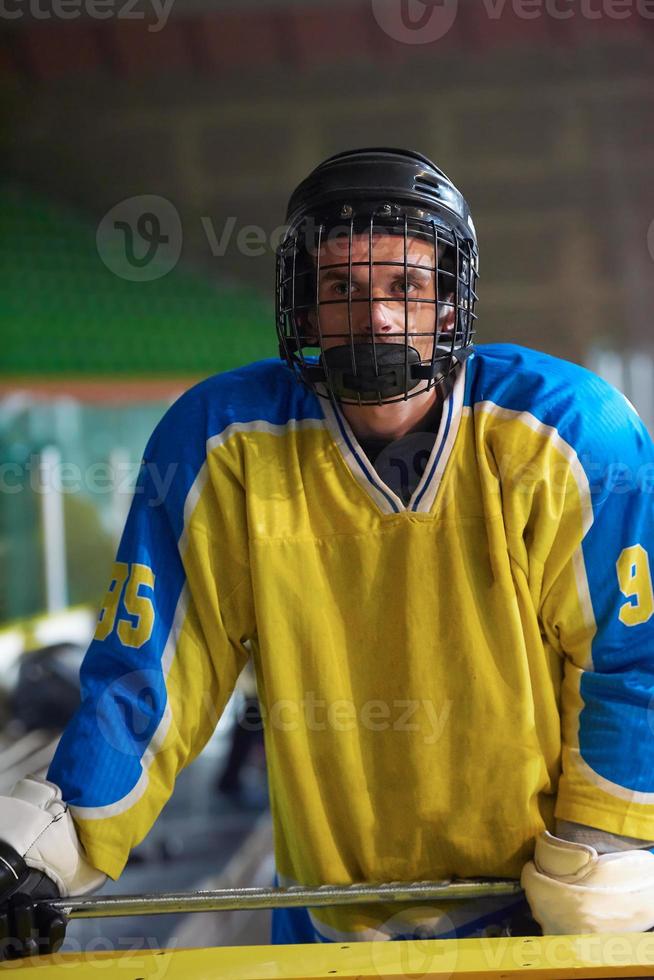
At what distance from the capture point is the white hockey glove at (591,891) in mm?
926

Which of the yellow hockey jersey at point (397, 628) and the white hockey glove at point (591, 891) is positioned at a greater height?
the yellow hockey jersey at point (397, 628)

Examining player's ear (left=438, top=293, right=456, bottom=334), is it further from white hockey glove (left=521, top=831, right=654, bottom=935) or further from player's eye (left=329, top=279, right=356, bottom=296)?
white hockey glove (left=521, top=831, right=654, bottom=935)

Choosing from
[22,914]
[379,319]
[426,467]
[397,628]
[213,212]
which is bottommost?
[22,914]

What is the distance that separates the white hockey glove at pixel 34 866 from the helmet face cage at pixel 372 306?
1.62 ft

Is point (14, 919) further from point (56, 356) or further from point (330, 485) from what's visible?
point (56, 356)

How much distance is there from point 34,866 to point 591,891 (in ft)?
1.69

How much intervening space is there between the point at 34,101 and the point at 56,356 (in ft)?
2.22

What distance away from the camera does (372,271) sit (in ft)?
3.26

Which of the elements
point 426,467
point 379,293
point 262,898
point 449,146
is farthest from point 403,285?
point 449,146

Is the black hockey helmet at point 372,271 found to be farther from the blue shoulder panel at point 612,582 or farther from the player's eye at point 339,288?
the blue shoulder panel at point 612,582

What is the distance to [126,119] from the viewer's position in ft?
8.63

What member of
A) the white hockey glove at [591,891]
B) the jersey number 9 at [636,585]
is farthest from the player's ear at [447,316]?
the white hockey glove at [591,891]

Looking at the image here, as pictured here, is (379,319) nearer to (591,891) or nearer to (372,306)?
(372,306)

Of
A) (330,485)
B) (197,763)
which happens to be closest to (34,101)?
(197,763)
